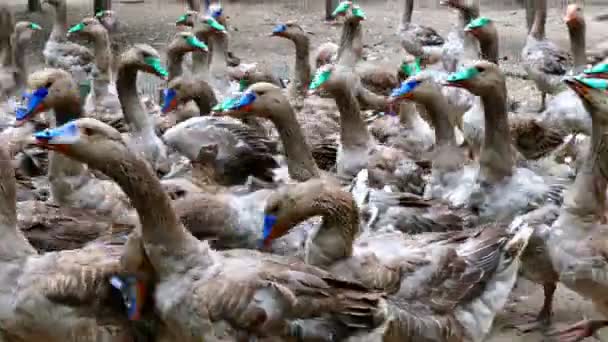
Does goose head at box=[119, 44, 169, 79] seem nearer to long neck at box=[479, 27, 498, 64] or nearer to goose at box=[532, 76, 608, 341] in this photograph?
long neck at box=[479, 27, 498, 64]

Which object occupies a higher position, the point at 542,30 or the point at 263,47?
the point at 542,30

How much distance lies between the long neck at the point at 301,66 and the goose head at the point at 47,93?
340 centimetres

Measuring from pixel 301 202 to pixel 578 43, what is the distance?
224 inches

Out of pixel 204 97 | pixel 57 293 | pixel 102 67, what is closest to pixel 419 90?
pixel 204 97

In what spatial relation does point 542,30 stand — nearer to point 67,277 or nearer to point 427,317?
point 427,317

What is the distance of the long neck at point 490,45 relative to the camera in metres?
7.78

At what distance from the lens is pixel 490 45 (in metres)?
7.87

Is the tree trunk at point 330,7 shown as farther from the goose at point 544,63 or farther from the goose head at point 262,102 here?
the goose head at point 262,102

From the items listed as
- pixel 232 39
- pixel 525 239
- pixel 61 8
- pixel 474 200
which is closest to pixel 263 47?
pixel 232 39

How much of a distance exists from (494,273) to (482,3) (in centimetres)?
1438

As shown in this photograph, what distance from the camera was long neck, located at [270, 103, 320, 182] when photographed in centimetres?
580

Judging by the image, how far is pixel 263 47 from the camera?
13617 mm

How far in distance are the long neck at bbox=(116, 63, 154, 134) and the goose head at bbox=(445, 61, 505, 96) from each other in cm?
260

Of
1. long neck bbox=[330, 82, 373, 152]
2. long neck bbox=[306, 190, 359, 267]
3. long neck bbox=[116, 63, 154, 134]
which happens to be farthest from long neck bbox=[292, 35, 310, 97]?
long neck bbox=[306, 190, 359, 267]
